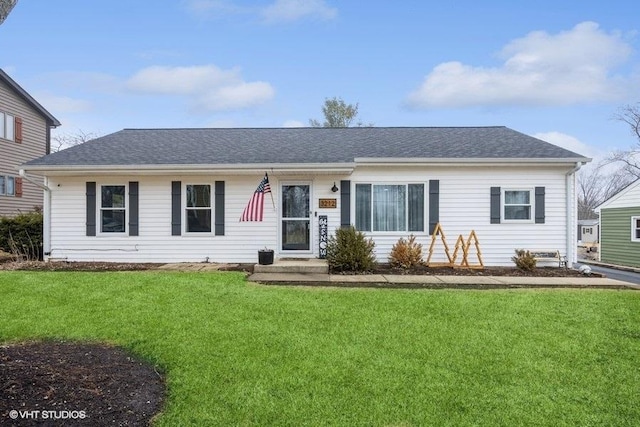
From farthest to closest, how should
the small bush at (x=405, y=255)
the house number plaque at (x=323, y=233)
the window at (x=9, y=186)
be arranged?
the window at (x=9, y=186) → the house number plaque at (x=323, y=233) → the small bush at (x=405, y=255)

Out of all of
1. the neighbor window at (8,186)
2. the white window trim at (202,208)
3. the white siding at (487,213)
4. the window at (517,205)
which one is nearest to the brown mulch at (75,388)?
the white window trim at (202,208)

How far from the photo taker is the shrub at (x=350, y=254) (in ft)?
28.9

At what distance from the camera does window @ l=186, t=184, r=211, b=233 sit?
1024cm

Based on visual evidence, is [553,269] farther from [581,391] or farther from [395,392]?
[395,392]

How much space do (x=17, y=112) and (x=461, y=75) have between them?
21557 millimetres

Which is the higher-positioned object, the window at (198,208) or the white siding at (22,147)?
the white siding at (22,147)

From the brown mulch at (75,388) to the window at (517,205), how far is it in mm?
9295

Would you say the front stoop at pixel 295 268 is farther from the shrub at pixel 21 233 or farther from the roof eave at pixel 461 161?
the shrub at pixel 21 233

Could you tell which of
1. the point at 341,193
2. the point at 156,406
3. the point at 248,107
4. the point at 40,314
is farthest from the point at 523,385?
the point at 248,107

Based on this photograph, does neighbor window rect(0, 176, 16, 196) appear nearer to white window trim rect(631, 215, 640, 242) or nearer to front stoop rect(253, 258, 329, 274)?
front stoop rect(253, 258, 329, 274)

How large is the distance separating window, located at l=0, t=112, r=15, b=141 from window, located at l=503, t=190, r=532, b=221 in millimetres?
20038

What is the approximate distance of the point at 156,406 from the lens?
2828mm

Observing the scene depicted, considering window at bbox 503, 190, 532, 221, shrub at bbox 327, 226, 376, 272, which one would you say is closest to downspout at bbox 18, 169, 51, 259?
shrub at bbox 327, 226, 376, 272

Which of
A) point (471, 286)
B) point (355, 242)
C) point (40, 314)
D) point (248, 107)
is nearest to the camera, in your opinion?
point (40, 314)
